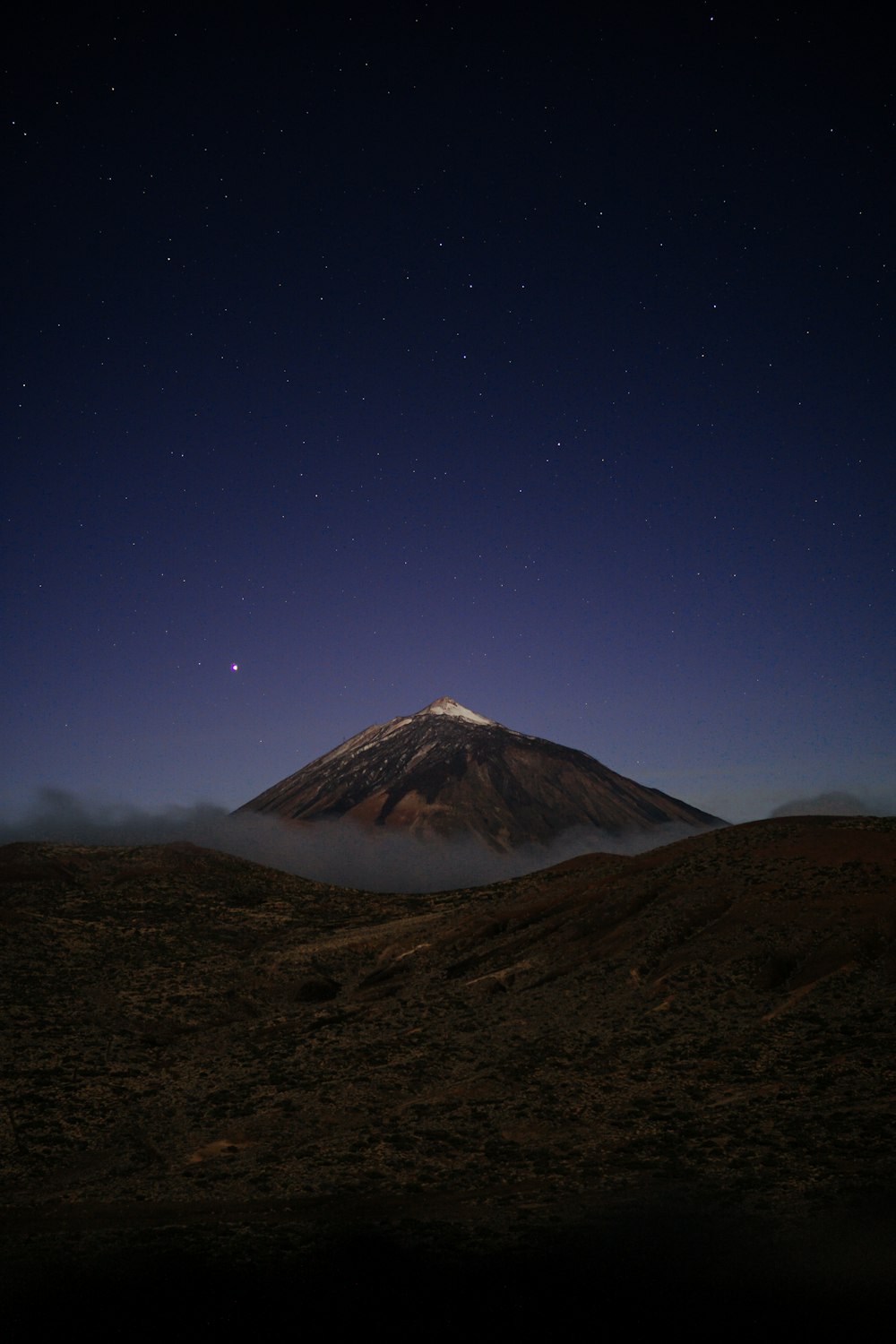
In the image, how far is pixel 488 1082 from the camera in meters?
26.9

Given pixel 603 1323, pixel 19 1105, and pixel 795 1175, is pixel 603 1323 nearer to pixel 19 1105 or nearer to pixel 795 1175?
pixel 795 1175

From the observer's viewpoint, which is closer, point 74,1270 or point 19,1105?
point 74,1270

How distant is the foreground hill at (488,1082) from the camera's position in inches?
632

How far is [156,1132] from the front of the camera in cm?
2472

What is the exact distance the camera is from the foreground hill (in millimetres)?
16047

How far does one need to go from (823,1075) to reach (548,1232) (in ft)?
38.9

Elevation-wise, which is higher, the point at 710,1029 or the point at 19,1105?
the point at 710,1029

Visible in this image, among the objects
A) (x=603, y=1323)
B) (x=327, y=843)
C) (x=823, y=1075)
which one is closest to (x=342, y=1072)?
(x=823, y=1075)

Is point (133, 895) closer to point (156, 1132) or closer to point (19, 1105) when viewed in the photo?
point (19, 1105)

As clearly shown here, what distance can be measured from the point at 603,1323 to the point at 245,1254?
7337mm

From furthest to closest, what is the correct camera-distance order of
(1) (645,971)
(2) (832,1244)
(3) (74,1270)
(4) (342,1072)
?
(1) (645,971)
(4) (342,1072)
(3) (74,1270)
(2) (832,1244)

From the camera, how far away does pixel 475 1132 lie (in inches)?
902

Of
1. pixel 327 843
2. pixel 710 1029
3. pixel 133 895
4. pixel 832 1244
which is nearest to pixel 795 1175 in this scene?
pixel 832 1244

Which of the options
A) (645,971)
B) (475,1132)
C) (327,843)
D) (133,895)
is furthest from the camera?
(327,843)
